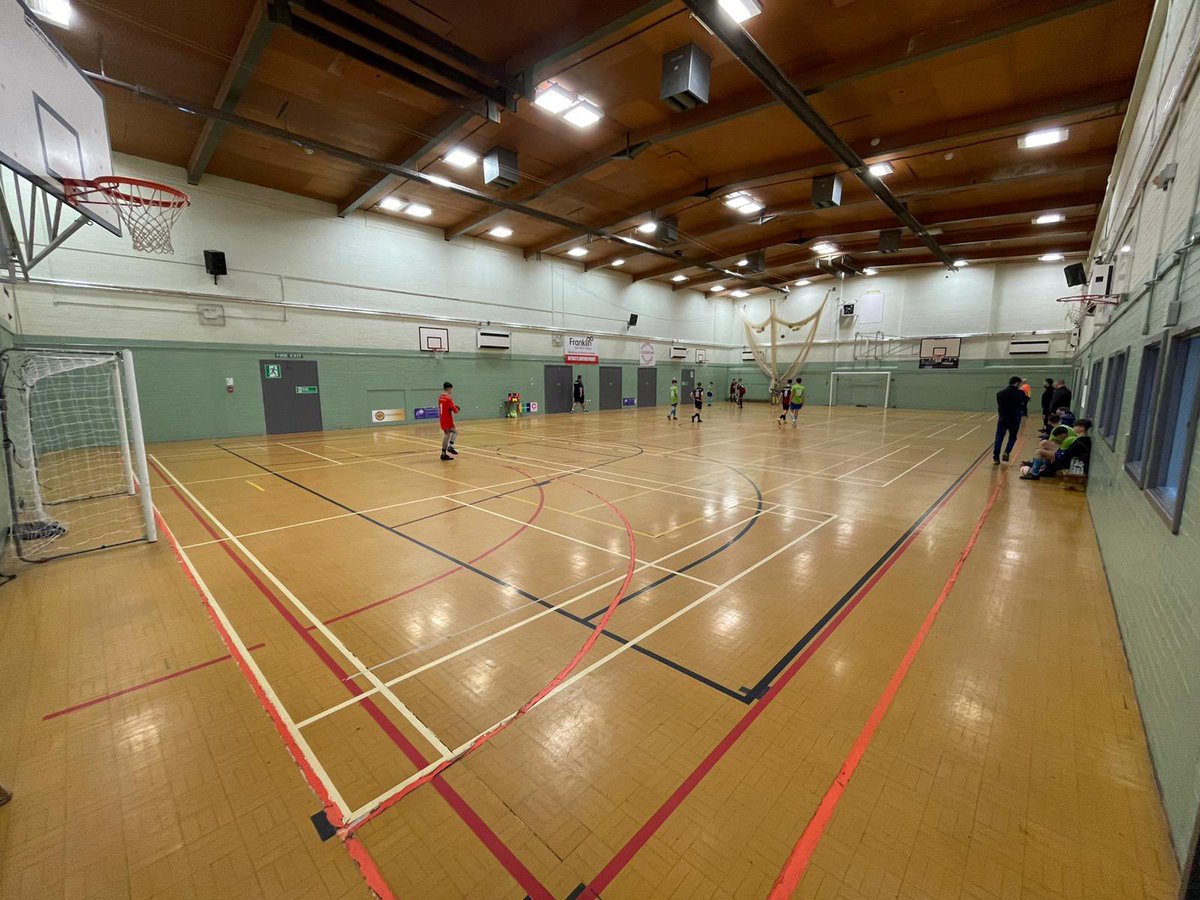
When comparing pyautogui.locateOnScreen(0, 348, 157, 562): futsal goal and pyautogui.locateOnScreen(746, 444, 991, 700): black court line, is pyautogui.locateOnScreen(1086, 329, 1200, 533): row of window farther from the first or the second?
pyautogui.locateOnScreen(0, 348, 157, 562): futsal goal

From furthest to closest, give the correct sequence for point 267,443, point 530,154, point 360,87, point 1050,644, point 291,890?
point 267,443 < point 530,154 < point 360,87 < point 1050,644 < point 291,890

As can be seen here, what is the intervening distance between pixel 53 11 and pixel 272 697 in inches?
428

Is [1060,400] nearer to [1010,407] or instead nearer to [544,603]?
[1010,407]

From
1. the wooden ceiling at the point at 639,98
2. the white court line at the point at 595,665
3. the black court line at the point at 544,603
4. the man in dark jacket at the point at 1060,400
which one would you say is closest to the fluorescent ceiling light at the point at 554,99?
the wooden ceiling at the point at 639,98

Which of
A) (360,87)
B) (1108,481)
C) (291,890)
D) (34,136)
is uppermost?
(360,87)

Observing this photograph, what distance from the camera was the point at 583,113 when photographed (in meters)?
10.1

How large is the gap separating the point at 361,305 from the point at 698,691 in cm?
1831

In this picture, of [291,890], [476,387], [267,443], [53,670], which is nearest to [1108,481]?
[291,890]

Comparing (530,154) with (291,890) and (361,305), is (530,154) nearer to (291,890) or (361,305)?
(361,305)

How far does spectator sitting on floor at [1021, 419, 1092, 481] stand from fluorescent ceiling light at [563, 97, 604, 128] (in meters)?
11.3

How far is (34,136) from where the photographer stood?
12.7 ft

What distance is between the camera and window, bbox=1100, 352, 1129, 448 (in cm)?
641

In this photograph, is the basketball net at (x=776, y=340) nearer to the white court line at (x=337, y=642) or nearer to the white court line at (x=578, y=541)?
the white court line at (x=578, y=541)

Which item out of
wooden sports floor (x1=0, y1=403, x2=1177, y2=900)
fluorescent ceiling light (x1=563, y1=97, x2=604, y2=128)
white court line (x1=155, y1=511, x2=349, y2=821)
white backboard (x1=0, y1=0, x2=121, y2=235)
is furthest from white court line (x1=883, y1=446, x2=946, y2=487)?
white backboard (x1=0, y1=0, x2=121, y2=235)
